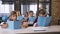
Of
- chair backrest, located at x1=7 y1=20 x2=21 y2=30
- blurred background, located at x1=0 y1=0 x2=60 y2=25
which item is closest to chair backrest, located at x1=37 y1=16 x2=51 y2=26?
chair backrest, located at x1=7 y1=20 x2=21 y2=30

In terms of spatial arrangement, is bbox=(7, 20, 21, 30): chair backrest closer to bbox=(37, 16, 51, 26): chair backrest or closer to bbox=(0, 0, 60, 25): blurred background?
bbox=(37, 16, 51, 26): chair backrest

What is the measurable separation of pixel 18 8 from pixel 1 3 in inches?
25.3

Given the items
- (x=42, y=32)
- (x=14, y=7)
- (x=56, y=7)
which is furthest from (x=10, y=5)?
(x=42, y=32)

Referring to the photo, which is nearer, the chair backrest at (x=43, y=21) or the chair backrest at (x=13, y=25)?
the chair backrest at (x=13, y=25)

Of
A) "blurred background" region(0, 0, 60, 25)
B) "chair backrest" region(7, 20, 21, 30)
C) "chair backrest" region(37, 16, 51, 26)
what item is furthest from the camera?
"blurred background" region(0, 0, 60, 25)

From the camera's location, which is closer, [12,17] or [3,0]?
[12,17]

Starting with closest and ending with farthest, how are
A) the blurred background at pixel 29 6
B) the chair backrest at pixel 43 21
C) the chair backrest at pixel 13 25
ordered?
the chair backrest at pixel 13 25 < the chair backrest at pixel 43 21 < the blurred background at pixel 29 6

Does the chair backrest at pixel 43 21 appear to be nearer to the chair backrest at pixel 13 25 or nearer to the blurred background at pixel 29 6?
the chair backrest at pixel 13 25

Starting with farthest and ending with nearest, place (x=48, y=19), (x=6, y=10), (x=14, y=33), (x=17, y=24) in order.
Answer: (x=6, y=10)
(x=48, y=19)
(x=17, y=24)
(x=14, y=33)

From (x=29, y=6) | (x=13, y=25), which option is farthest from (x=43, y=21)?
(x=29, y=6)

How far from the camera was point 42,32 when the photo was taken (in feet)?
4.53

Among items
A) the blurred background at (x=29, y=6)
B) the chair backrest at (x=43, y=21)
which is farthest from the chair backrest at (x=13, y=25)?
the blurred background at (x=29, y=6)

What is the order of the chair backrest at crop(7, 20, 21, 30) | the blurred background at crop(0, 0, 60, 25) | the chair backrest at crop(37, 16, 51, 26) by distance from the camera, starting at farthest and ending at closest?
the blurred background at crop(0, 0, 60, 25) → the chair backrest at crop(37, 16, 51, 26) → the chair backrest at crop(7, 20, 21, 30)

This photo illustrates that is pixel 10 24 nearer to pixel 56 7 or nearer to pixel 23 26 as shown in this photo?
pixel 23 26
